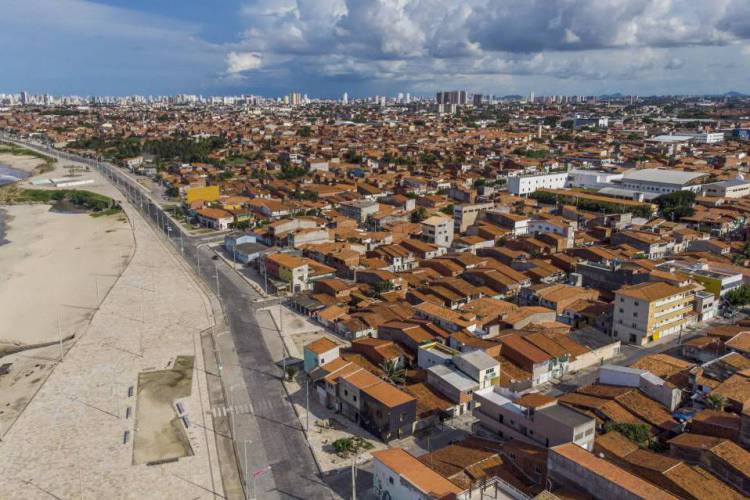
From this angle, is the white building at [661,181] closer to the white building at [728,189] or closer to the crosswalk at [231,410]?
the white building at [728,189]

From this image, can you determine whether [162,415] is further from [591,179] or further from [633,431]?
[591,179]

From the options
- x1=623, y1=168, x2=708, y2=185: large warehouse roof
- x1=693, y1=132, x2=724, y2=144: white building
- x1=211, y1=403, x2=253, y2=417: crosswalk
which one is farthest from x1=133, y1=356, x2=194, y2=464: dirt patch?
x1=693, y1=132, x2=724, y2=144: white building

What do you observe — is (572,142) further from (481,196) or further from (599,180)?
(481,196)

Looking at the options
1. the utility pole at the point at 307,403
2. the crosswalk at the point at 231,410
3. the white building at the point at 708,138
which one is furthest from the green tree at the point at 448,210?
the white building at the point at 708,138

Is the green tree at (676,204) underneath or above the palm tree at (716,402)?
above

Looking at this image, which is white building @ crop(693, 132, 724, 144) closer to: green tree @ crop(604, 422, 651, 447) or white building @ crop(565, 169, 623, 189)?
white building @ crop(565, 169, 623, 189)

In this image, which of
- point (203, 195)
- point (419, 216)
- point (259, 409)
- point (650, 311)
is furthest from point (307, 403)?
point (203, 195)
